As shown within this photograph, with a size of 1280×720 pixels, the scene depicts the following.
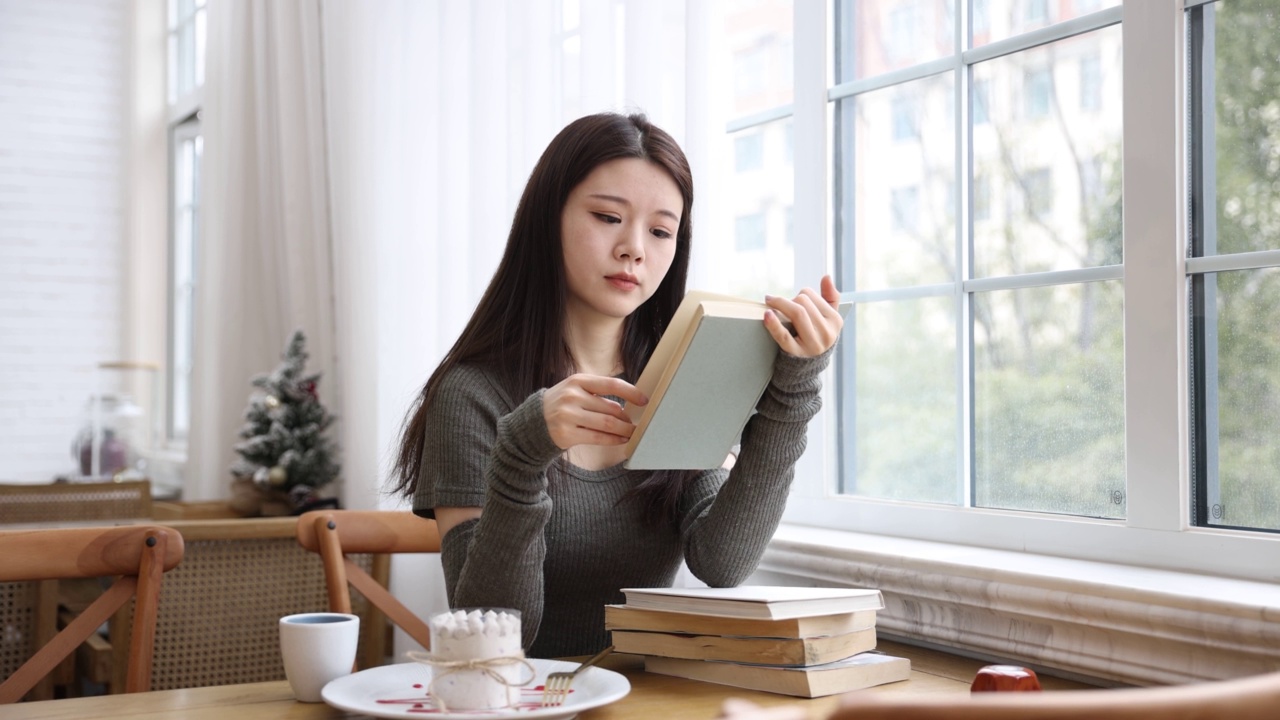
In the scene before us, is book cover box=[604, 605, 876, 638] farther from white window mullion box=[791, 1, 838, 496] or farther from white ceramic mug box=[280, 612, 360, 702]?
white window mullion box=[791, 1, 838, 496]

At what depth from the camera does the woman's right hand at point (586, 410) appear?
1.17m

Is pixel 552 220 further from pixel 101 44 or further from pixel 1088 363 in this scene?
pixel 101 44

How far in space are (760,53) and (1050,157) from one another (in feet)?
2.38

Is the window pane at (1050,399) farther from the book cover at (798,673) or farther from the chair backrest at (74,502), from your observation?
the chair backrest at (74,502)

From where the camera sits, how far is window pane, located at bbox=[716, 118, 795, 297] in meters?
2.14

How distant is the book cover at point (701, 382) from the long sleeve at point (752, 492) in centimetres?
8

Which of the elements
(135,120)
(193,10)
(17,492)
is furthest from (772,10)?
(135,120)

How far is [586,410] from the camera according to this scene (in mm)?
1168

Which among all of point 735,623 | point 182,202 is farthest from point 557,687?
point 182,202

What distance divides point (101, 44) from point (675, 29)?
4.45 m

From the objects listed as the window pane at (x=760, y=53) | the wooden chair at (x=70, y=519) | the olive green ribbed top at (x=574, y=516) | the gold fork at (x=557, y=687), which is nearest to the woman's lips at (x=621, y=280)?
the olive green ribbed top at (x=574, y=516)

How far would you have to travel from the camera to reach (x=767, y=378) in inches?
49.8

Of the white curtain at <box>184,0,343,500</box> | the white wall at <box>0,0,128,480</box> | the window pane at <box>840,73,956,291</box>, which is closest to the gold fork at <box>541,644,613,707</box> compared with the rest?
the window pane at <box>840,73,956,291</box>

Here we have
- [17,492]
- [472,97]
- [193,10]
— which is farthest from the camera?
[193,10]
